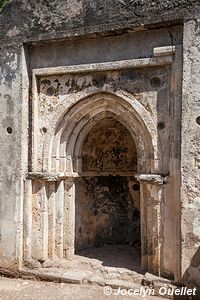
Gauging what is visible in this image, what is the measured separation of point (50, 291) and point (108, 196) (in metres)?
2.54

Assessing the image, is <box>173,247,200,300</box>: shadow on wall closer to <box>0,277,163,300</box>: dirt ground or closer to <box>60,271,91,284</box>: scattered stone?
<box>0,277,163,300</box>: dirt ground

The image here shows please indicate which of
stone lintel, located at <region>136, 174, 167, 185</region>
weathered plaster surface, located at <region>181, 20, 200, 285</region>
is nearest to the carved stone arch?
stone lintel, located at <region>136, 174, 167, 185</region>

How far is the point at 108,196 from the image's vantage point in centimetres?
732

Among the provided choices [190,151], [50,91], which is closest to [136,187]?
[190,151]

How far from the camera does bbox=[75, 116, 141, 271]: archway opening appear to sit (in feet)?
21.9

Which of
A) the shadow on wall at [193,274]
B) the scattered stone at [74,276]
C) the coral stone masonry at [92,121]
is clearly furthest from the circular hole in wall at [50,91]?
the shadow on wall at [193,274]

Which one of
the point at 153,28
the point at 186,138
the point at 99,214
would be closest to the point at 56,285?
the point at 99,214

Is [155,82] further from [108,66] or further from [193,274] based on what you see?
[193,274]

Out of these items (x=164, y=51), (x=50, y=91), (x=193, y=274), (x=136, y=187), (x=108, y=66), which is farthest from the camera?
(x=136, y=187)

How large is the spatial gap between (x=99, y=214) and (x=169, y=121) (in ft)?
9.21

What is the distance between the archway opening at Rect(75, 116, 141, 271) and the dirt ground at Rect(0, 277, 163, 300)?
1.19 metres

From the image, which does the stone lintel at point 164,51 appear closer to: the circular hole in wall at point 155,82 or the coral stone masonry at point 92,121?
the coral stone masonry at point 92,121

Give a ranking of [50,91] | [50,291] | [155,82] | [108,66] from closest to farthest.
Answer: [50,291], [155,82], [108,66], [50,91]

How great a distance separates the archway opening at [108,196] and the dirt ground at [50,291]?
1.19 m
